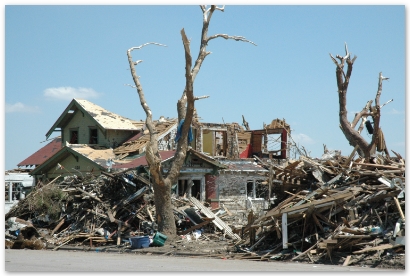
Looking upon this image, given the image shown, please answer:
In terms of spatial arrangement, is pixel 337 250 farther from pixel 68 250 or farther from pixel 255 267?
pixel 68 250

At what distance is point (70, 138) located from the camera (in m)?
35.2

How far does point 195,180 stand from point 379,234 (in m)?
15.1

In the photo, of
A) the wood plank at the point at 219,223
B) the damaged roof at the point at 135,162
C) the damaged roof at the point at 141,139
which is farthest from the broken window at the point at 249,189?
the wood plank at the point at 219,223

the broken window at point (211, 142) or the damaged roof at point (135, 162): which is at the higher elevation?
the broken window at point (211, 142)

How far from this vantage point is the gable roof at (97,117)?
3294 cm

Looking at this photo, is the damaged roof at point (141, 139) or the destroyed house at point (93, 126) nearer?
the damaged roof at point (141, 139)

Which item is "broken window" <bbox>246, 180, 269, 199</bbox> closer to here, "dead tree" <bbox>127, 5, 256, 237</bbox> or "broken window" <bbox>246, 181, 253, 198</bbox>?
"broken window" <bbox>246, 181, 253, 198</bbox>

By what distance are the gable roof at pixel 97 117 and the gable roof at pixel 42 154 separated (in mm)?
4858

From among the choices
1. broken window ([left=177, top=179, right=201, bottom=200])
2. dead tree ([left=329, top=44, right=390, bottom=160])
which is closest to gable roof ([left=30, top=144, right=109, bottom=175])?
broken window ([left=177, top=179, right=201, bottom=200])

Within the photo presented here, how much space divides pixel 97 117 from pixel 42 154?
32.7 ft

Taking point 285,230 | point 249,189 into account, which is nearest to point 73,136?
point 249,189

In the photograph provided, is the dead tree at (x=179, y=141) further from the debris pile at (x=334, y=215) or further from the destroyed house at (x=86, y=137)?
the destroyed house at (x=86, y=137)

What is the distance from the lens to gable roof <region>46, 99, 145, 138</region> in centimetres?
3294

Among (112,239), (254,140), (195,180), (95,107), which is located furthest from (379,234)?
(254,140)
